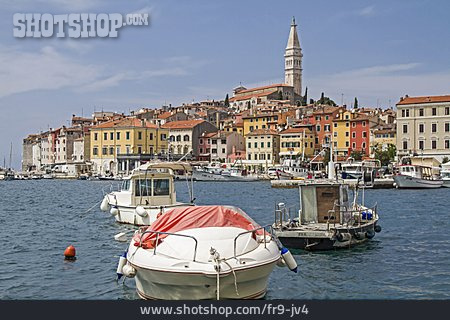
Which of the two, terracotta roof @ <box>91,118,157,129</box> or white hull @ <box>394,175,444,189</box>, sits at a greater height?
terracotta roof @ <box>91,118,157,129</box>

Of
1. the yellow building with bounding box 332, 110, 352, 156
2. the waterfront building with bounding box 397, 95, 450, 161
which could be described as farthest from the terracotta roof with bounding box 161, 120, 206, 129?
the waterfront building with bounding box 397, 95, 450, 161

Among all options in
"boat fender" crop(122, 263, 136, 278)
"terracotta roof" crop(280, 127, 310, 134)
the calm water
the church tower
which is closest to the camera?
"boat fender" crop(122, 263, 136, 278)

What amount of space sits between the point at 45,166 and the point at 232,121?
122ft

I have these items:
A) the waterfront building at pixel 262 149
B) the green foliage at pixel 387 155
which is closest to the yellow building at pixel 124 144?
Result: the waterfront building at pixel 262 149

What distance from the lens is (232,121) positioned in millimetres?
105938

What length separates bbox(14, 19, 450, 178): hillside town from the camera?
7125 cm

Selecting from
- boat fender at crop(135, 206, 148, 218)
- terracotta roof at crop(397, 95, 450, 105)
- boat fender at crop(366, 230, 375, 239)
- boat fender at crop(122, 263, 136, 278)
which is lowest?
boat fender at crop(366, 230, 375, 239)

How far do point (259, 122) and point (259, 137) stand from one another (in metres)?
6.93

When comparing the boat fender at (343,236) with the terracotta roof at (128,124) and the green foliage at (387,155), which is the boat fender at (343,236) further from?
the terracotta roof at (128,124)

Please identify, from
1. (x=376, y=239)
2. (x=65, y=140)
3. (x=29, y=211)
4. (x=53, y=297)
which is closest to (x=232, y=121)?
(x=65, y=140)

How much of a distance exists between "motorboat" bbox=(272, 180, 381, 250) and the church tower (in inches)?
5508

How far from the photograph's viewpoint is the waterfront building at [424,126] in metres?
69.8

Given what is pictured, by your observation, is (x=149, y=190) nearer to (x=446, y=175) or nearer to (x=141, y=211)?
(x=141, y=211)

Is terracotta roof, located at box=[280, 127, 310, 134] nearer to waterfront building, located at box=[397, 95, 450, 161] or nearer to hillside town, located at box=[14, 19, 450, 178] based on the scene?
hillside town, located at box=[14, 19, 450, 178]
